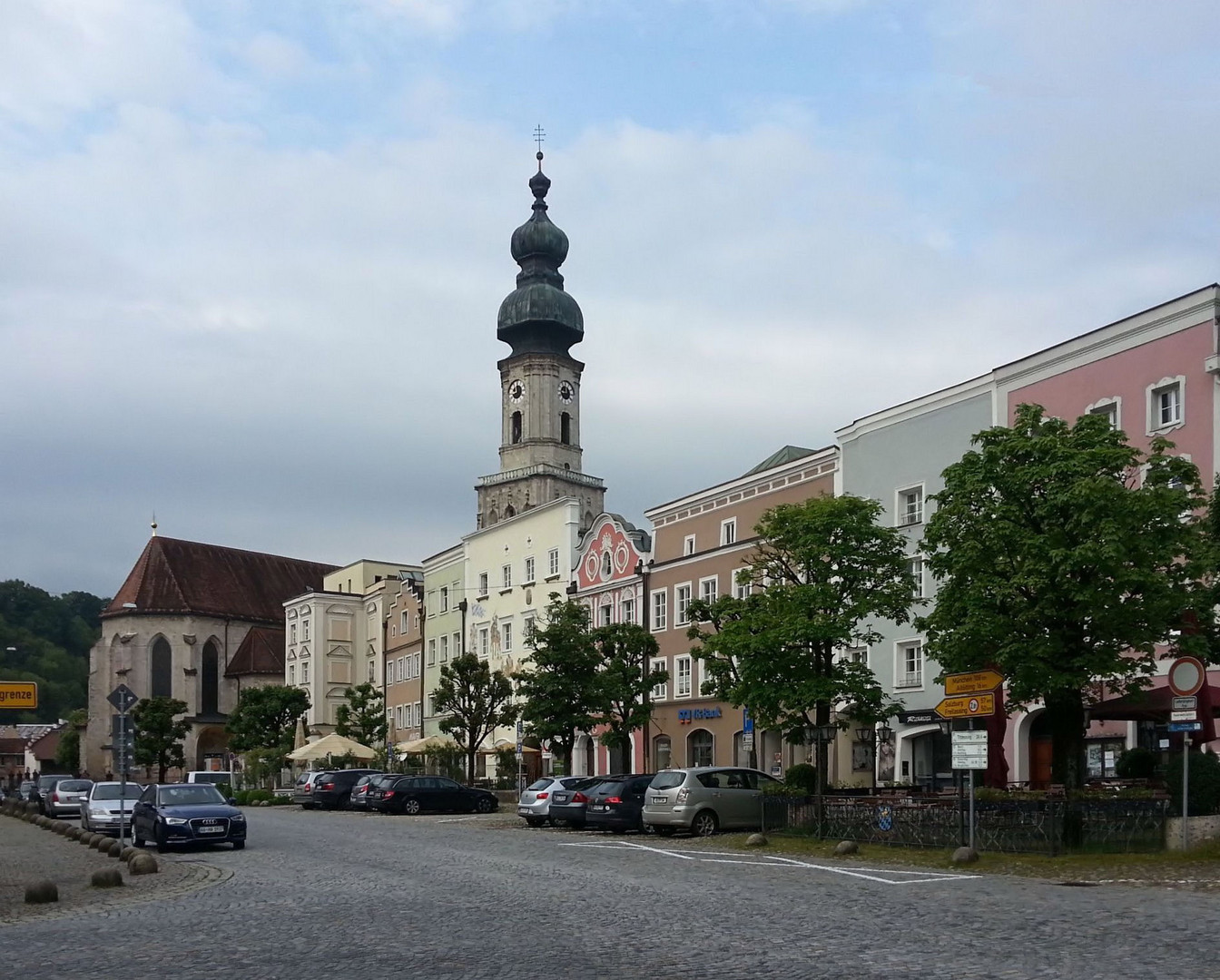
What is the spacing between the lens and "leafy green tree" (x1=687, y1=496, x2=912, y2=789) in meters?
31.2

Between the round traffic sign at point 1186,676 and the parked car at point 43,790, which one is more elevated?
the round traffic sign at point 1186,676

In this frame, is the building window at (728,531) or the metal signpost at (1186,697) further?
the building window at (728,531)

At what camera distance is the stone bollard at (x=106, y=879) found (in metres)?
21.0

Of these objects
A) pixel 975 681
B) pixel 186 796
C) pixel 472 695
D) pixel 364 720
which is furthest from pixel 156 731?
pixel 975 681

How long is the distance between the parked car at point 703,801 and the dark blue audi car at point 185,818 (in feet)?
28.0

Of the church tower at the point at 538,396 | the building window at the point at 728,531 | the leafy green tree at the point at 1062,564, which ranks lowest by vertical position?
the leafy green tree at the point at 1062,564

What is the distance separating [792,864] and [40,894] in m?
11.0

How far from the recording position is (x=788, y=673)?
31703 millimetres

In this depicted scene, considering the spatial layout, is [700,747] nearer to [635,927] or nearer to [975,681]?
[975,681]

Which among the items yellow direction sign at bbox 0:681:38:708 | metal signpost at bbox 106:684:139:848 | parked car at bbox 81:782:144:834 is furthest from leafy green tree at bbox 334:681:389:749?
yellow direction sign at bbox 0:681:38:708

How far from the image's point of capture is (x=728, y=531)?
5116 cm

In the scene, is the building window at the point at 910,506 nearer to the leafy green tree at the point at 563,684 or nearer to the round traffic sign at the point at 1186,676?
the leafy green tree at the point at 563,684

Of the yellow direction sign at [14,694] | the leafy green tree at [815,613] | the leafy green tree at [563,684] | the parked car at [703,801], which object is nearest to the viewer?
the yellow direction sign at [14,694]

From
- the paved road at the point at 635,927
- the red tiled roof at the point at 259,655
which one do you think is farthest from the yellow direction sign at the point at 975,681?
the red tiled roof at the point at 259,655
